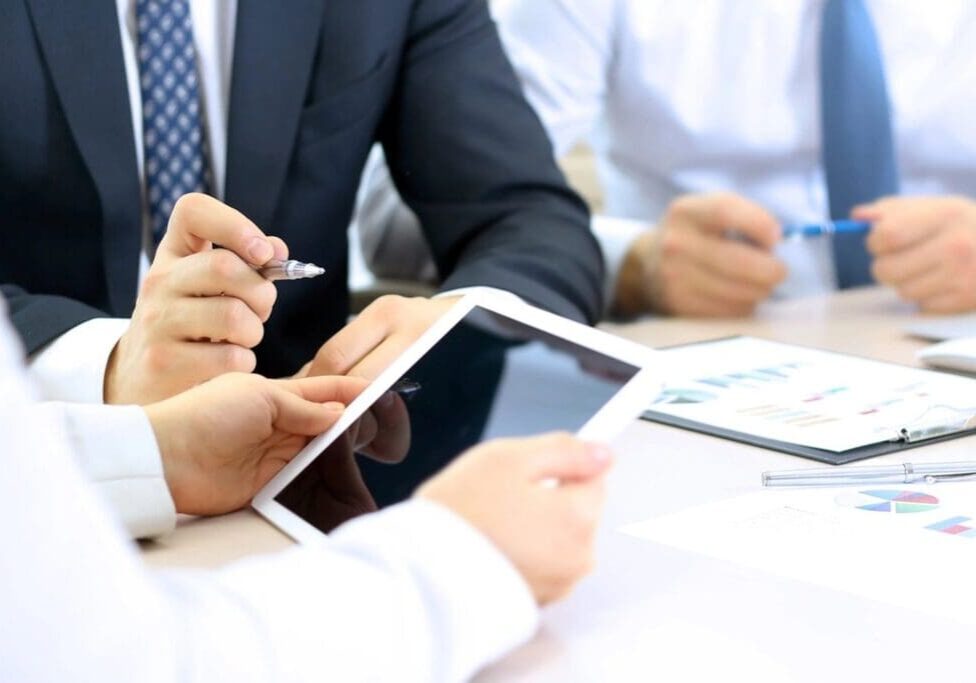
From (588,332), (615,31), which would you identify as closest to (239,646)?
(588,332)

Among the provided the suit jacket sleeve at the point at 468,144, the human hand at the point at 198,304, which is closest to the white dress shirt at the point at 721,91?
the suit jacket sleeve at the point at 468,144

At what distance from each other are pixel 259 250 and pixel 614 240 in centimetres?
83

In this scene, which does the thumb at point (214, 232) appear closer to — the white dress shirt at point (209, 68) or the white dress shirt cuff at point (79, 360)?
the white dress shirt cuff at point (79, 360)

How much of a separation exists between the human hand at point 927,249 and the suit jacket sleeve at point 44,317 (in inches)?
31.1

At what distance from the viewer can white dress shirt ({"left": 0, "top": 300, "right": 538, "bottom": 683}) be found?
40 centimetres

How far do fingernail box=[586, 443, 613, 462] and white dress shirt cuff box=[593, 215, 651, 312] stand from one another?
2.80 feet

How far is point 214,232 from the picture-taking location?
2.44 feet

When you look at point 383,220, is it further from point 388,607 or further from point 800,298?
point 388,607

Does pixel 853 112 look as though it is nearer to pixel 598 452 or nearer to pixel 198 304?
pixel 198 304

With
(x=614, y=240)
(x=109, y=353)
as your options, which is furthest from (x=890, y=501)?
(x=614, y=240)

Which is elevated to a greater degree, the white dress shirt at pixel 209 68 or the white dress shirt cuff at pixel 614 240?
the white dress shirt at pixel 209 68

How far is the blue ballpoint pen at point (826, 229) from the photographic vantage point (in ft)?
4.38

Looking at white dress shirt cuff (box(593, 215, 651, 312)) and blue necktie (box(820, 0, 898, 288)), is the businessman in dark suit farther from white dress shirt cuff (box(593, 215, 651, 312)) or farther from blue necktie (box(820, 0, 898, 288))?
blue necktie (box(820, 0, 898, 288))

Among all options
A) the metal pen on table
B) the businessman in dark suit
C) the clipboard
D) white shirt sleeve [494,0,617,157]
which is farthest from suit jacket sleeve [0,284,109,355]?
white shirt sleeve [494,0,617,157]
